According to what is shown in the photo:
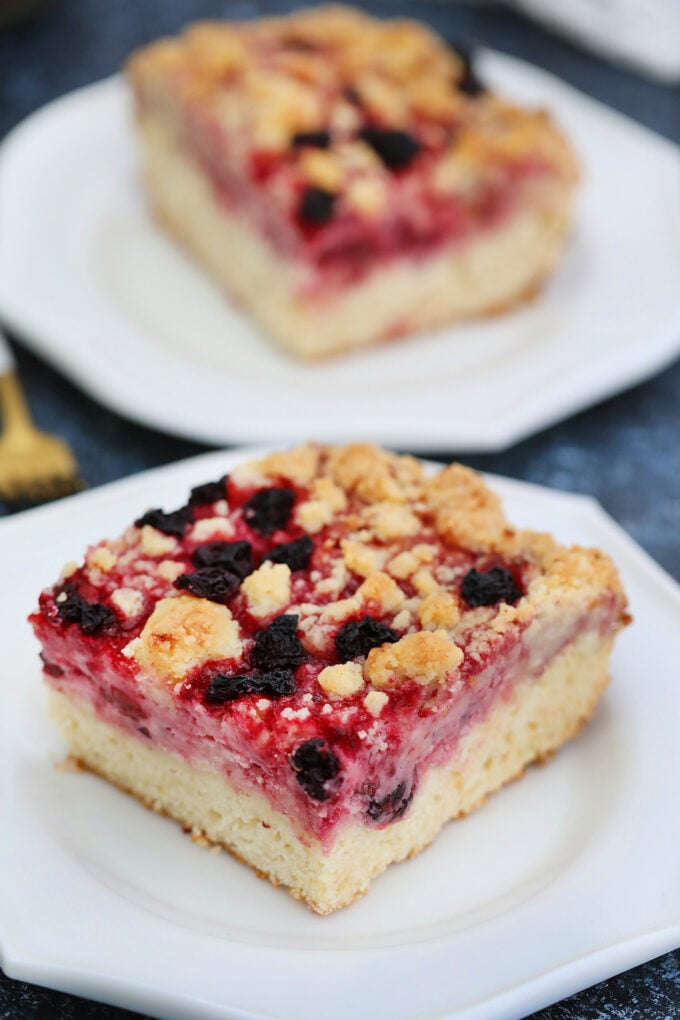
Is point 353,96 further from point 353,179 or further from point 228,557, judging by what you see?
point 228,557

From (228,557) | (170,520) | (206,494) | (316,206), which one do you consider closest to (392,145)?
A: (316,206)

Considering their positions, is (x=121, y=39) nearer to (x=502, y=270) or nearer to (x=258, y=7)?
(x=258, y=7)

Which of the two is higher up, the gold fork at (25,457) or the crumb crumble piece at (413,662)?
the crumb crumble piece at (413,662)

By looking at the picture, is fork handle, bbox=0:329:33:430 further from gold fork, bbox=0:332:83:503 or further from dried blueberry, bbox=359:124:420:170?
dried blueberry, bbox=359:124:420:170

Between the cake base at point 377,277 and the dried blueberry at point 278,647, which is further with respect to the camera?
the cake base at point 377,277

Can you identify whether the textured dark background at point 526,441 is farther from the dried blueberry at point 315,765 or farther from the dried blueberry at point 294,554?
the dried blueberry at point 294,554

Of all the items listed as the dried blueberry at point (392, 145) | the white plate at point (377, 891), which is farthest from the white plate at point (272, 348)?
the white plate at point (377, 891)

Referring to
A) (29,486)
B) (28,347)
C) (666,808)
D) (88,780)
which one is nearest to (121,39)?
(28,347)
